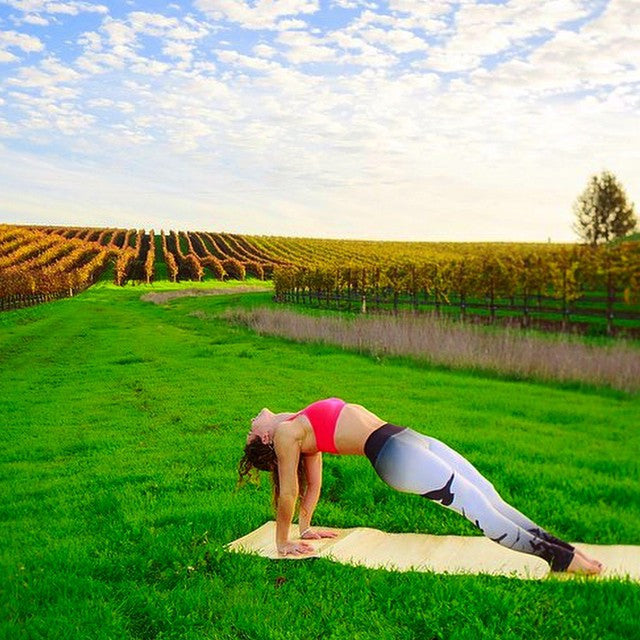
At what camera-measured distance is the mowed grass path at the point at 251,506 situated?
13.6 ft

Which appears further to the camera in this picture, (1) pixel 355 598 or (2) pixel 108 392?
(2) pixel 108 392

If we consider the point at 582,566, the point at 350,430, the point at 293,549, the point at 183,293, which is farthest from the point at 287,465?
the point at 183,293

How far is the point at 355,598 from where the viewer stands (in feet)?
14.3

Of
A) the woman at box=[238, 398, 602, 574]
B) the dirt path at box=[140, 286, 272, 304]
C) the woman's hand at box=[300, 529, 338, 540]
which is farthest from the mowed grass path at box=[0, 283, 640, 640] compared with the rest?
the dirt path at box=[140, 286, 272, 304]

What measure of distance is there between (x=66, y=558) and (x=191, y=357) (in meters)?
13.4

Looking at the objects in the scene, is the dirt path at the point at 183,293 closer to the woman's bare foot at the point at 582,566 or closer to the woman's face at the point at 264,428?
the woman's face at the point at 264,428

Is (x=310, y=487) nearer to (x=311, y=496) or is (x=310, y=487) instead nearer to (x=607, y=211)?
(x=311, y=496)

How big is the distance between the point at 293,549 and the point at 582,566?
204 cm

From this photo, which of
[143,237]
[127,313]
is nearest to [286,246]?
[143,237]

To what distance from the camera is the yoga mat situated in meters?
4.75

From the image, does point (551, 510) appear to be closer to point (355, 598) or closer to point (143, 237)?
point (355, 598)

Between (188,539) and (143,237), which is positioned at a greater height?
(143,237)

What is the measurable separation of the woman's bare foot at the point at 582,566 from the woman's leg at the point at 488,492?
0.09 meters

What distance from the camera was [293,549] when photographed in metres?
4.94
